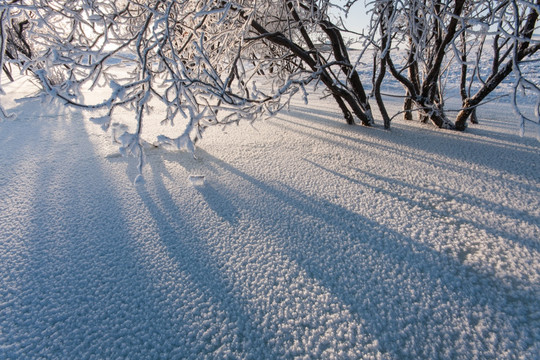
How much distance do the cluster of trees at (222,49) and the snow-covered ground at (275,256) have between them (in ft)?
1.25

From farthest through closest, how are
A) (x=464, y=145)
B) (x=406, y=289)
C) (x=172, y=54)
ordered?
1. (x=464, y=145)
2. (x=172, y=54)
3. (x=406, y=289)

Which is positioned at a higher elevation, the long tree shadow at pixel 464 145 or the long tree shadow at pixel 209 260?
the long tree shadow at pixel 464 145

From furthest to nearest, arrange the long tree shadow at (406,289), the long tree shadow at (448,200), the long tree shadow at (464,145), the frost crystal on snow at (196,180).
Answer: the long tree shadow at (464,145)
the frost crystal on snow at (196,180)
the long tree shadow at (448,200)
the long tree shadow at (406,289)

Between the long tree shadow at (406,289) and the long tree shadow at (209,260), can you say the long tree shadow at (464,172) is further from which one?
the long tree shadow at (209,260)

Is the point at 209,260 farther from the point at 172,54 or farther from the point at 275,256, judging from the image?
the point at 172,54

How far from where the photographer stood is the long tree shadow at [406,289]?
75 cm

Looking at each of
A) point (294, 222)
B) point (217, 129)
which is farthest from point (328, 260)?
point (217, 129)

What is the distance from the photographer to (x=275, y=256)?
1039 mm

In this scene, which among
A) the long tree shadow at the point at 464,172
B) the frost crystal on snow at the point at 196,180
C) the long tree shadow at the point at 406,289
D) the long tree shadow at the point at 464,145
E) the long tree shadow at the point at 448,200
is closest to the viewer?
the long tree shadow at the point at 406,289

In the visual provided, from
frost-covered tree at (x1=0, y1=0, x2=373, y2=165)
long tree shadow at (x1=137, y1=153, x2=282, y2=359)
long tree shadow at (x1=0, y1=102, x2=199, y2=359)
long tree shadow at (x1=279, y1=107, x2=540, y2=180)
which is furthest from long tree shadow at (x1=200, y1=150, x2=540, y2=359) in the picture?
long tree shadow at (x1=279, y1=107, x2=540, y2=180)

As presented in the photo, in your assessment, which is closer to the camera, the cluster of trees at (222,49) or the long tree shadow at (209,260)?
the long tree shadow at (209,260)

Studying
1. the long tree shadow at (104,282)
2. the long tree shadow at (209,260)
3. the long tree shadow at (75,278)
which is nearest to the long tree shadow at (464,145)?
the long tree shadow at (209,260)

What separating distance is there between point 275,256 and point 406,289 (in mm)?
445

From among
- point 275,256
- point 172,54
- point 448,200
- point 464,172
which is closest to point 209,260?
point 275,256
